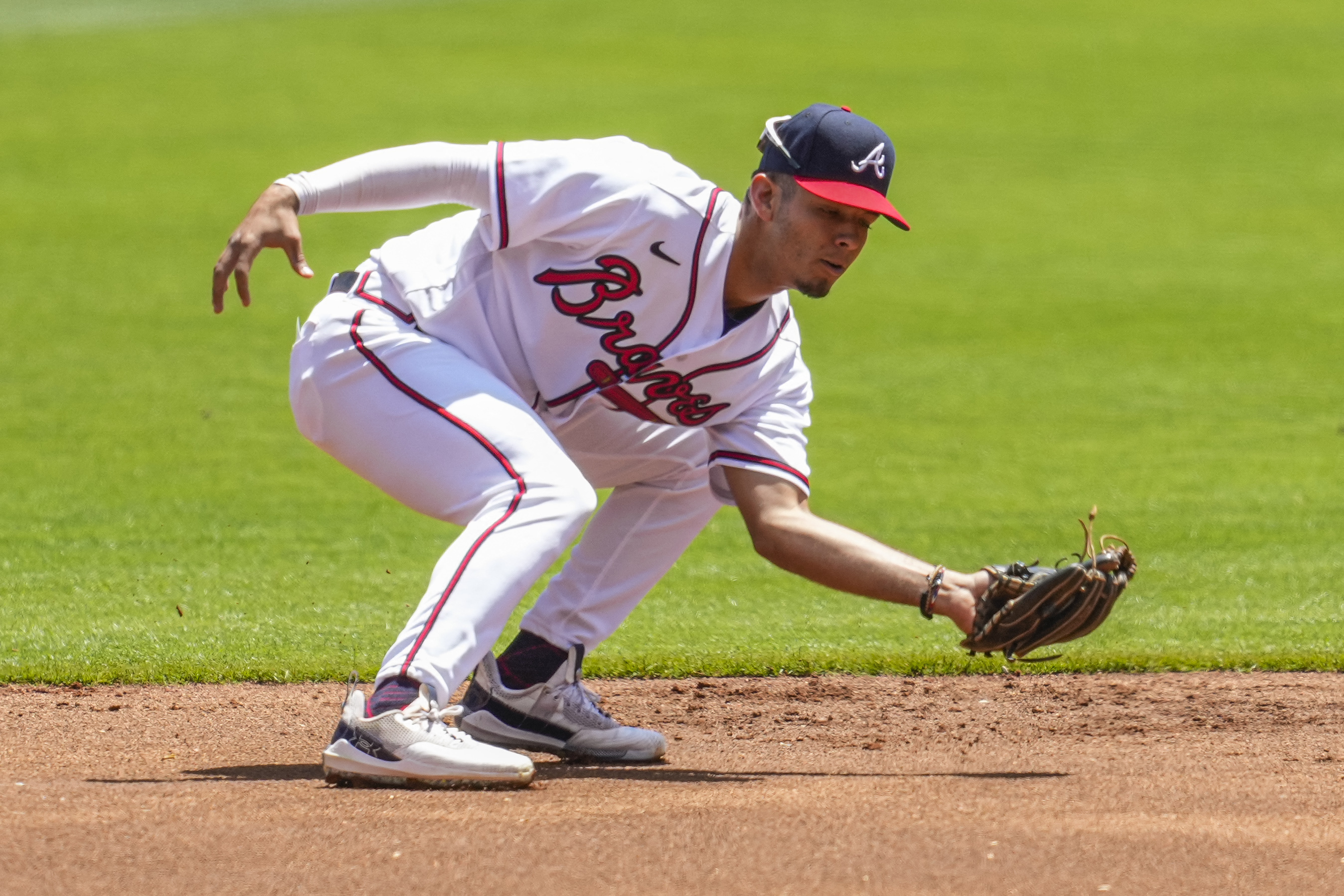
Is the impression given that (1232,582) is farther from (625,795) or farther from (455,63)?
(455,63)

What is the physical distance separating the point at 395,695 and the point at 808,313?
11.3m

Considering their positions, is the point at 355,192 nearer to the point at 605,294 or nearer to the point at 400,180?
the point at 400,180

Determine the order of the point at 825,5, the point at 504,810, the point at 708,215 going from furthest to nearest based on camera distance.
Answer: the point at 825,5
the point at 708,215
the point at 504,810

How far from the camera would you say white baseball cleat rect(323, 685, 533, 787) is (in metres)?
3.84

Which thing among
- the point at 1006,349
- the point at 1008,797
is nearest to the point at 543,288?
the point at 1008,797

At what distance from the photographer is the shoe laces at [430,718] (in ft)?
12.6

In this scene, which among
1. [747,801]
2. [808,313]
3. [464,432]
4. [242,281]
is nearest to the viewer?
[747,801]

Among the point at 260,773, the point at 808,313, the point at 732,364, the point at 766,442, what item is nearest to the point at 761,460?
the point at 766,442

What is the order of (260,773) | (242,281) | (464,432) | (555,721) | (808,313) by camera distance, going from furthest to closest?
(808,313)
(555,721)
(260,773)
(464,432)
(242,281)

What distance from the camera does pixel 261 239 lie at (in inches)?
156

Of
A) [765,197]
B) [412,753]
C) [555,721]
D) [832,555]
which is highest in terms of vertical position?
[765,197]

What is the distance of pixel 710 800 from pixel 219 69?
24.5 meters

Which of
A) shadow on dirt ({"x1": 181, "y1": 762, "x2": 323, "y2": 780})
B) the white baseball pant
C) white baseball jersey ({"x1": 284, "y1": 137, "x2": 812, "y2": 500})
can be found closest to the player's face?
white baseball jersey ({"x1": 284, "y1": 137, "x2": 812, "y2": 500})

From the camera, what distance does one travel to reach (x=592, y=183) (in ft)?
13.7
